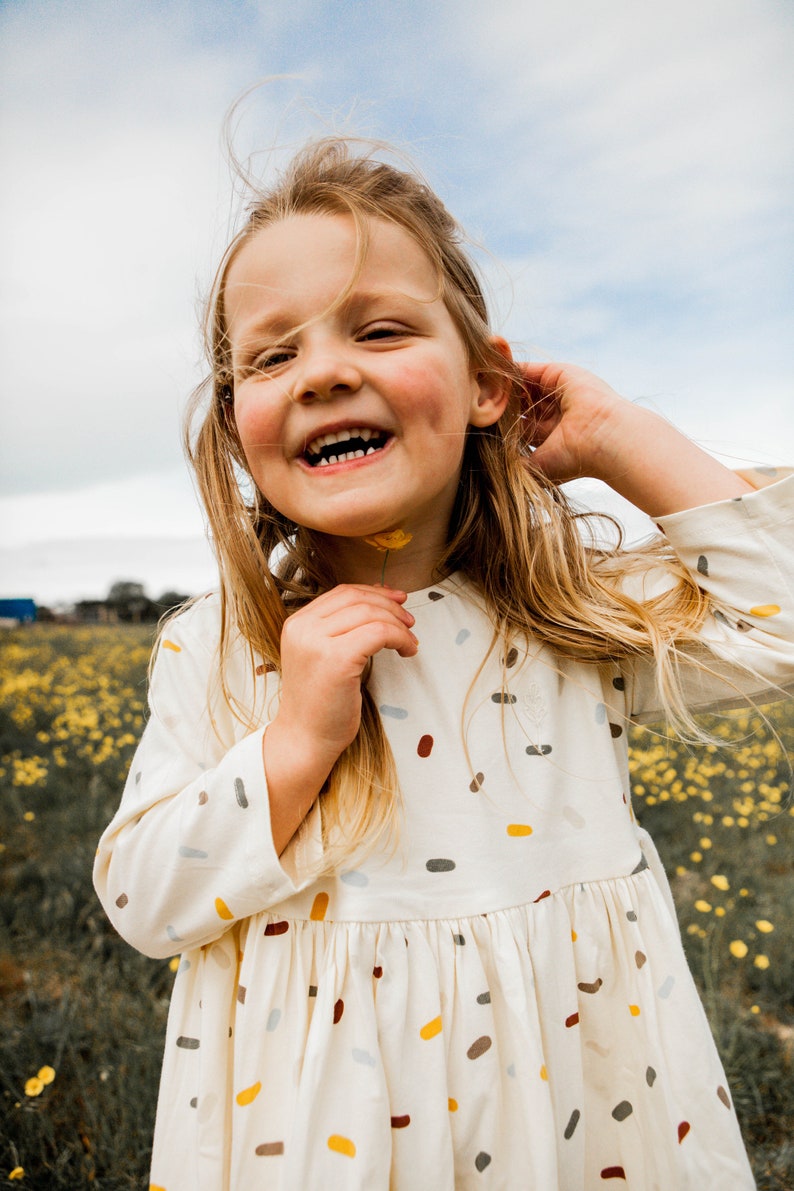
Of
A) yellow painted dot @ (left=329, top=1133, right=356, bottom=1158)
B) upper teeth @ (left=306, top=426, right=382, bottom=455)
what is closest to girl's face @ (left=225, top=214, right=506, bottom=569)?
upper teeth @ (left=306, top=426, right=382, bottom=455)

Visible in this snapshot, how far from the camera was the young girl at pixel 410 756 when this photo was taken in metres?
1.09

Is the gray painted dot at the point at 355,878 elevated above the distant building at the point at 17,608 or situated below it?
below

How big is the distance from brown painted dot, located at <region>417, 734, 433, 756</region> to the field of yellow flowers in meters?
0.45

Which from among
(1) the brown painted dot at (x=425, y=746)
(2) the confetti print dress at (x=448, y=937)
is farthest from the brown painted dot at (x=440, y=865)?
(1) the brown painted dot at (x=425, y=746)

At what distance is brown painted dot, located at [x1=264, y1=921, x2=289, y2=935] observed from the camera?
115 centimetres

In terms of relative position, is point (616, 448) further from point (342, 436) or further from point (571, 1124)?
point (571, 1124)

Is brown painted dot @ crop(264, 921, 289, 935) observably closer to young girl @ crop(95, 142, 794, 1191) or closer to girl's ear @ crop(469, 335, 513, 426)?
young girl @ crop(95, 142, 794, 1191)

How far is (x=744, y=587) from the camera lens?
4.13 feet

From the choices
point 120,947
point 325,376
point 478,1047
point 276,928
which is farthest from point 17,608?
point 478,1047

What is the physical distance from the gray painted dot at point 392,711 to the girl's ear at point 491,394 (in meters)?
0.49

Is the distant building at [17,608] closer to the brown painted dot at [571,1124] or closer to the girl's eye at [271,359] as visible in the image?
the girl's eye at [271,359]

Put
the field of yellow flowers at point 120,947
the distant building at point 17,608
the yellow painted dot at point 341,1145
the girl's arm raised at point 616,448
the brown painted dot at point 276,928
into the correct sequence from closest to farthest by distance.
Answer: the yellow painted dot at point 341,1145
the brown painted dot at point 276,928
the girl's arm raised at point 616,448
the field of yellow flowers at point 120,947
the distant building at point 17,608

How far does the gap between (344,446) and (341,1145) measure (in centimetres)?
92

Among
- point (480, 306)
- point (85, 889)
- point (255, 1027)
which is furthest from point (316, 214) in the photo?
point (85, 889)
